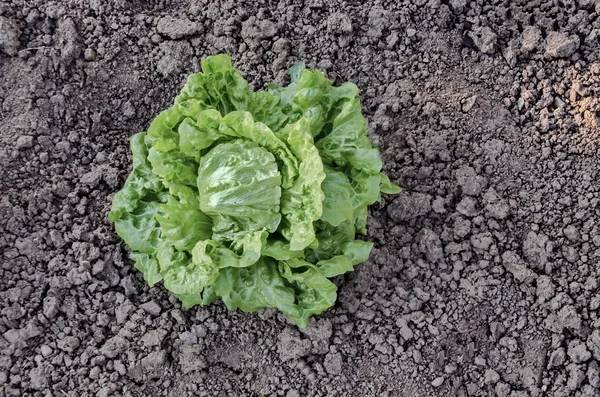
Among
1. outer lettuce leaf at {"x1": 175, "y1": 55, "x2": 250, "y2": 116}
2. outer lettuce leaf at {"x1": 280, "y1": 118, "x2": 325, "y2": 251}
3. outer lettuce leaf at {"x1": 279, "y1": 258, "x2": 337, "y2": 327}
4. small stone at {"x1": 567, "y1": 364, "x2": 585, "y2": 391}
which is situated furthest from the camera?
small stone at {"x1": 567, "y1": 364, "x2": 585, "y2": 391}

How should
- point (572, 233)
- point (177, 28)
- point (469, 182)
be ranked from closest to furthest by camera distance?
point (572, 233) < point (469, 182) < point (177, 28)

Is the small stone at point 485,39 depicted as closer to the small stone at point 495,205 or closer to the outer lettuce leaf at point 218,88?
the small stone at point 495,205

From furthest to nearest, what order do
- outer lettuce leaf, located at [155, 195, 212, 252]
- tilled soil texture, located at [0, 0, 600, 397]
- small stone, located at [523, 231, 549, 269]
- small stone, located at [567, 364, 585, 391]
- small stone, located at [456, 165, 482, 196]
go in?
1. small stone, located at [456, 165, 482, 196]
2. small stone, located at [523, 231, 549, 269]
3. tilled soil texture, located at [0, 0, 600, 397]
4. small stone, located at [567, 364, 585, 391]
5. outer lettuce leaf, located at [155, 195, 212, 252]

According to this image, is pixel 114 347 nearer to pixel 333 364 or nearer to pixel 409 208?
pixel 333 364

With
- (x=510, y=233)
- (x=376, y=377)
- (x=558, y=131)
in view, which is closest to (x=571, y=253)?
(x=510, y=233)

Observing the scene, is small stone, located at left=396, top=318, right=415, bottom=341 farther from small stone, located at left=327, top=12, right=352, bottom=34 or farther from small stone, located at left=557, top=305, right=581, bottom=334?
small stone, located at left=327, top=12, right=352, bottom=34

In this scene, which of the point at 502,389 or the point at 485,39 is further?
the point at 485,39

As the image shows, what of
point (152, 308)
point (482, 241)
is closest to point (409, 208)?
point (482, 241)

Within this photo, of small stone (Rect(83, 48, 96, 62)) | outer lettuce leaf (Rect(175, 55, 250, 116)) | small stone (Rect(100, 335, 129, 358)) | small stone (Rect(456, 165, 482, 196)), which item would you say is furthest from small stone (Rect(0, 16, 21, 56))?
small stone (Rect(456, 165, 482, 196))
